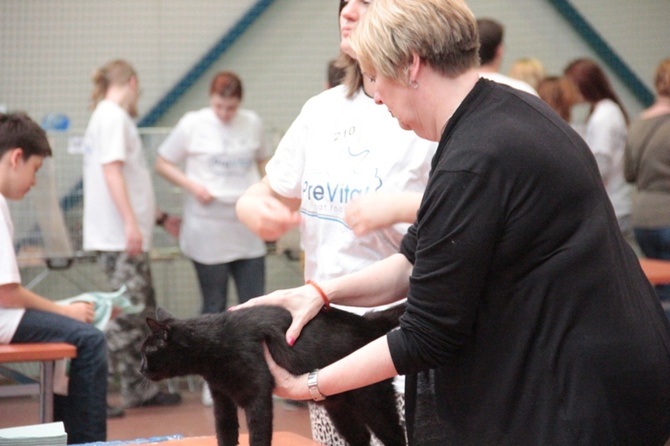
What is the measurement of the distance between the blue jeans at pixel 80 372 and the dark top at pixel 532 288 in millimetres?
2164

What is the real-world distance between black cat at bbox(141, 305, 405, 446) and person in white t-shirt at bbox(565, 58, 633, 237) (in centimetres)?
369

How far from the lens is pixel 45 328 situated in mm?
3215

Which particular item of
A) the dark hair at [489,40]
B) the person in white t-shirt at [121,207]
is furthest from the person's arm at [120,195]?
the dark hair at [489,40]

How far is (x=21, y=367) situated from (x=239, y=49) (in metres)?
2.46

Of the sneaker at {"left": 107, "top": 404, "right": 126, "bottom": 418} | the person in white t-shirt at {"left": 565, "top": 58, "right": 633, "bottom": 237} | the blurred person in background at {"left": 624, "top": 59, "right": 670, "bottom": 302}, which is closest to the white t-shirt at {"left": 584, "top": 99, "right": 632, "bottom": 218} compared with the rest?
the person in white t-shirt at {"left": 565, "top": 58, "right": 633, "bottom": 237}

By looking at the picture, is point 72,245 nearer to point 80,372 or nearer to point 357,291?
point 80,372

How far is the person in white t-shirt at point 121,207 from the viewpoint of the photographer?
4.56 m

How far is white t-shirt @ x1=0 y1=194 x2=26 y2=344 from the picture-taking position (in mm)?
3082

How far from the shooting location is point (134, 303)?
15.5 ft

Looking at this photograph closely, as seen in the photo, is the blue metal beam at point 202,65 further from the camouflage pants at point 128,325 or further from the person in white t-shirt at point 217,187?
the camouflage pants at point 128,325

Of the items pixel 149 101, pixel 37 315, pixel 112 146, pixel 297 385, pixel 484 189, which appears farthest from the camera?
pixel 149 101

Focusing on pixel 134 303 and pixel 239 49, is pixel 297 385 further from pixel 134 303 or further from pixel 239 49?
pixel 239 49

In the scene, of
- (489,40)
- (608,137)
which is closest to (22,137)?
(489,40)

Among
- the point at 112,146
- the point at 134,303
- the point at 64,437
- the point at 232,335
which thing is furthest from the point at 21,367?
the point at 232,335
